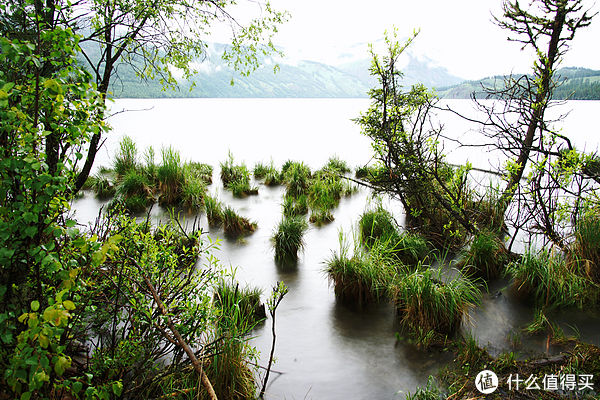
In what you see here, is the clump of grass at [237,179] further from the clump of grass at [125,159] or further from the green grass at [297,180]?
the clump of grass at [125,159]

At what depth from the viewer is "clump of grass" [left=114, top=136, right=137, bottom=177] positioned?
9.56 meters

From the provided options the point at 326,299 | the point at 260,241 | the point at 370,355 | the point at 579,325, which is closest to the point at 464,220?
the point at 579,325

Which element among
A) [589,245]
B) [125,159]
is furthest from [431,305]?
[125,159]

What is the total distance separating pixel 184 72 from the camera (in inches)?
220

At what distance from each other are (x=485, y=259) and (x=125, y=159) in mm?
8637

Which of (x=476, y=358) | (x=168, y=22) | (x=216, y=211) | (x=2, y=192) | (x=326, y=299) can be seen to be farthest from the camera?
(x=216, y=211)

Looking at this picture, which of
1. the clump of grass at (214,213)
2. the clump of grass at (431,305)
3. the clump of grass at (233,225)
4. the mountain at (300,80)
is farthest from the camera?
the mountain at (300,80)

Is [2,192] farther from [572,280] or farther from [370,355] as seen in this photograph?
[572,280]

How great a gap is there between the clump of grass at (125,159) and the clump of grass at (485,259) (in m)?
8.01

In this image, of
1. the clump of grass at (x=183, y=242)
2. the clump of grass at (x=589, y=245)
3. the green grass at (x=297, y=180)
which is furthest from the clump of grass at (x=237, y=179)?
the clump of grass at (x=589, y=245)

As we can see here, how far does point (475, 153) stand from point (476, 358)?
12.9 m

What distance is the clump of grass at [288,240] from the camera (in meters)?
5.93

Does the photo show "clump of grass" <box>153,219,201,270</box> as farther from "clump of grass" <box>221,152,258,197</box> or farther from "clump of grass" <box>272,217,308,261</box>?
"clump of grass" <box>221,152,258,197</box>

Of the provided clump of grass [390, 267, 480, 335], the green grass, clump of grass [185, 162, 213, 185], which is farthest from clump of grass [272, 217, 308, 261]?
clump of grass [185, 162, 213, 185]
